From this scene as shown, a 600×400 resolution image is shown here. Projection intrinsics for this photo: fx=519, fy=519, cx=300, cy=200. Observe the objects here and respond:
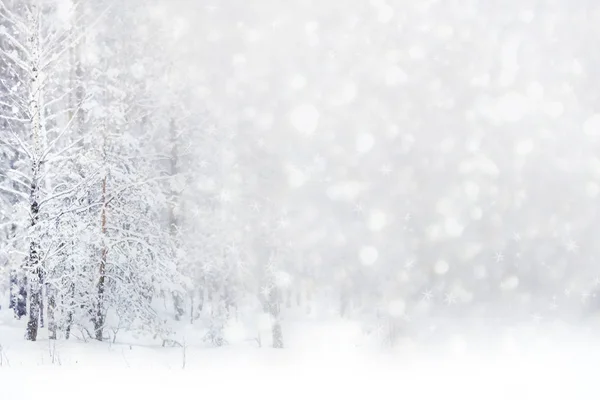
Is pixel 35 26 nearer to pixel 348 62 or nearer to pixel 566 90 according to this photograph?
pixel 348 62

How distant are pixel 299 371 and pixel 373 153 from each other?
285 inches

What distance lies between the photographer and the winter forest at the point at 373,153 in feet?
47.5

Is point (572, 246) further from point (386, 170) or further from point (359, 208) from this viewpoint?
point (359, 208)

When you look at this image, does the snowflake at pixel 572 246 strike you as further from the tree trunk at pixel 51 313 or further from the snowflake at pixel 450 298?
the tree trunk at pixel 51 313

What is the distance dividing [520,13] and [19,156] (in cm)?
1587

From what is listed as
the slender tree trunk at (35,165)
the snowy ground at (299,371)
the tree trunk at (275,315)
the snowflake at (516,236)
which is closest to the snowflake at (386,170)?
the snowflake at (516,236)

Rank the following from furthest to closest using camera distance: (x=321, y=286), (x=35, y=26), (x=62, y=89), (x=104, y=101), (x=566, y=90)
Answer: (x=321, y=286), (x=566, y=90), (x=62, y=89), (x=104, y=101), (x=35, y=26)

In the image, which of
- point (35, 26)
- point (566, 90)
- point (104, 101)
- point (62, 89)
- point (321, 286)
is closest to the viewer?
point (35, 26)

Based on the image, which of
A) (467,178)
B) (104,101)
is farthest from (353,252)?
(104,101)

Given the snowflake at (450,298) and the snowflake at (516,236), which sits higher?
the snowflake at (516,236)

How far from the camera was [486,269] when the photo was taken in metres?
15.3

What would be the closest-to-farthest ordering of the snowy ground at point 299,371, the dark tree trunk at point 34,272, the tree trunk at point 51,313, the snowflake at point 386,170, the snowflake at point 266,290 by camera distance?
the snowy ground at point 299,371
the dark tree trunk at point 34,272
the tree trunk at point 51,313
the snowflake at point 266,290
the snowflake at point 386,170

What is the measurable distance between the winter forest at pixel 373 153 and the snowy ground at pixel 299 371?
4.61 feet

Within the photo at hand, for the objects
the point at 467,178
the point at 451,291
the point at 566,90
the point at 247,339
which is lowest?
the point at 247,339
